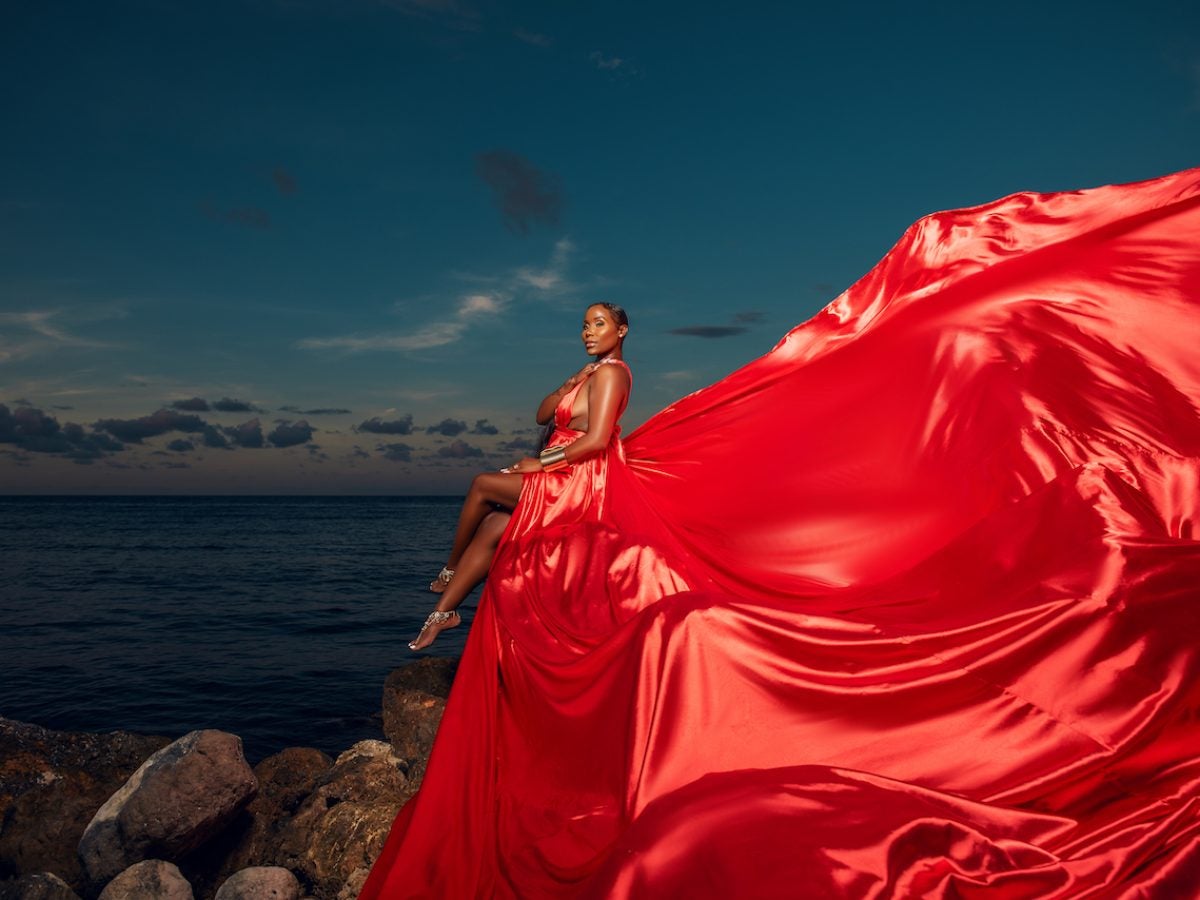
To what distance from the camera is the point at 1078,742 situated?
113 inches

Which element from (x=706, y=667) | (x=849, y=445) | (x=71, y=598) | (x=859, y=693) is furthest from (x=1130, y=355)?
(x=71, y=598)

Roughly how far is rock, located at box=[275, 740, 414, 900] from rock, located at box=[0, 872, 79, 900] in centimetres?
126

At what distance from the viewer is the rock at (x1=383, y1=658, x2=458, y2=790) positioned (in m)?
6.32

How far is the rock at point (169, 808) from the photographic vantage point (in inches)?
214

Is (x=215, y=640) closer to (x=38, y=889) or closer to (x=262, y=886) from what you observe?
(x=38, y=889)

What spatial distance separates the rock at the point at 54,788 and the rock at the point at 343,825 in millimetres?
1678

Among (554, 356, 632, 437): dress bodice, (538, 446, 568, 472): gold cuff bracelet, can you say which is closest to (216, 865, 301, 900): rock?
(538, 446, 568, 472): gold cuff bracelet

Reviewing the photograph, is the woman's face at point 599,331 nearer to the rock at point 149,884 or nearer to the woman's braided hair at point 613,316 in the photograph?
the woman's braided hair at point 613,316

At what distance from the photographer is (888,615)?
3.47 m

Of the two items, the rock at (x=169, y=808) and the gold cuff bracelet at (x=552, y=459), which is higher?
the gold cuff bracelet at (x=552, y=459)

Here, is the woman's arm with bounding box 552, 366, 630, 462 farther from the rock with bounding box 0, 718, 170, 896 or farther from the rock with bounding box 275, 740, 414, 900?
the rock with bounding box 0, 718, 170, 896

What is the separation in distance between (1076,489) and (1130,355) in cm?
110

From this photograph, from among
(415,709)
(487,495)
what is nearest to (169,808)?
(415,709)

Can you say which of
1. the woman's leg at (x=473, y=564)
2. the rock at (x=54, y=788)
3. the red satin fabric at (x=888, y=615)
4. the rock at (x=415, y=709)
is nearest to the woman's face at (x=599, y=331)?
the red satin fabric at (x=888, y=615)
